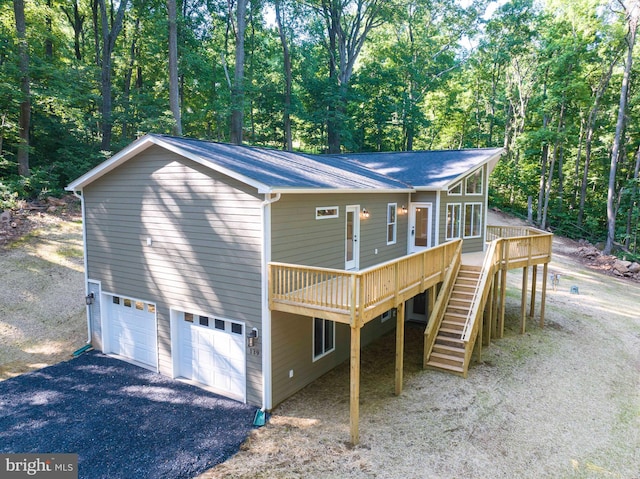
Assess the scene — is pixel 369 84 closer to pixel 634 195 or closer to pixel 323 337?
pixel 634 195

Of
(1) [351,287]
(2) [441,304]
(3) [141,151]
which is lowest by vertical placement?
(2) [441,304]

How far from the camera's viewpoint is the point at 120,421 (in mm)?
8109

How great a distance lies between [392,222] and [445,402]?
600 centimetres

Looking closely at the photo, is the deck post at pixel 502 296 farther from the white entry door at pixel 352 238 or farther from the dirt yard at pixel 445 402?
the white entry door at pixel 352 238

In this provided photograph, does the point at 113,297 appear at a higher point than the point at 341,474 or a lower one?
higher

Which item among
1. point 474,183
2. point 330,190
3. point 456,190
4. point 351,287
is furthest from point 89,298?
point 474,183

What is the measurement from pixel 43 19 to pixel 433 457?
2803cm

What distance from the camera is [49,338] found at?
39.4ft

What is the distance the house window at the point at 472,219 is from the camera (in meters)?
15.2

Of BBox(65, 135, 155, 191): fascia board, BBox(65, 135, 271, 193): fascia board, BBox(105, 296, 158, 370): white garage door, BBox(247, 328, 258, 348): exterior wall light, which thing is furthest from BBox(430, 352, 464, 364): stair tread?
BBox(65, 135, 155, 191): fascia board

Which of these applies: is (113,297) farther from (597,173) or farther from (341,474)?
(597,173)

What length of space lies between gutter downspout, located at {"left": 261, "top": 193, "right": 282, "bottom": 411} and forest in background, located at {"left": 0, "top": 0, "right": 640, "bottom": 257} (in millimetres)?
13581

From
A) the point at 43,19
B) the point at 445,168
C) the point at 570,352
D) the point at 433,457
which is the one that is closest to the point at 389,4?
the point at 445,168

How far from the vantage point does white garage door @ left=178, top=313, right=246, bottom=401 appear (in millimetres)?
9023
